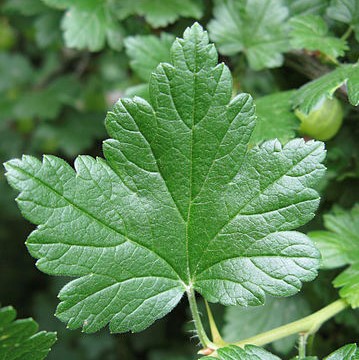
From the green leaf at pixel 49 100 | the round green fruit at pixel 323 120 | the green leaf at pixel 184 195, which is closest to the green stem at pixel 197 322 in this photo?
the green leaf at pixel 184 195

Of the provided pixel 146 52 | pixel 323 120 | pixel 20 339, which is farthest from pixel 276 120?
pixel 20 339

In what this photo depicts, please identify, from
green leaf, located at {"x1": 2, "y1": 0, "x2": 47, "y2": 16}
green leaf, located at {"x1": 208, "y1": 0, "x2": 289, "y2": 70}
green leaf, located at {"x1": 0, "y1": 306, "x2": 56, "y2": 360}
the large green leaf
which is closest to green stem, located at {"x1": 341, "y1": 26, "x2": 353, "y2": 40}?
green leaf, located at {"x1": 208, "y1": 0, "x2": 289, "y2": 70}

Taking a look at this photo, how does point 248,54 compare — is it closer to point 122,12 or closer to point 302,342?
point 122,12

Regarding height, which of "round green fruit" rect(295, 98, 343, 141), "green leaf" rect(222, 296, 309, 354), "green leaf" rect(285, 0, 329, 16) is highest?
"green leaf" rect(285, 0, 329, 16)

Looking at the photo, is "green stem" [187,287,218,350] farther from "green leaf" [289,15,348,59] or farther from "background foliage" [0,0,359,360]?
"green leaf" [289,15,348,59]

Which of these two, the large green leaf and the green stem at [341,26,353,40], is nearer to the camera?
the large green leaf

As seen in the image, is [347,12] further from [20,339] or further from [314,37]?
[20,339]

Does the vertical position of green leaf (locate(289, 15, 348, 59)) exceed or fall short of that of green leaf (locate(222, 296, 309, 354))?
it exceeds it
